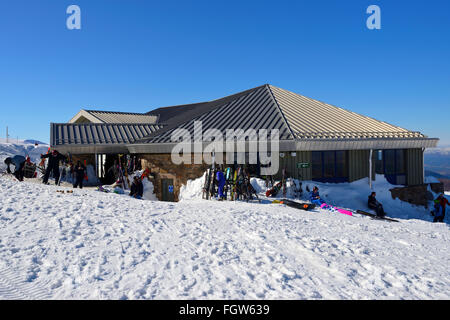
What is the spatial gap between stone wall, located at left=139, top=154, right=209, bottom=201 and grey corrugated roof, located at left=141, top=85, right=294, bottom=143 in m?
0.93

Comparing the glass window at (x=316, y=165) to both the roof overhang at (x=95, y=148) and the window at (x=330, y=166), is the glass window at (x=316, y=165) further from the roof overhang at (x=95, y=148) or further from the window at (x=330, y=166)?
the roof overhang at (x=95, y=148)

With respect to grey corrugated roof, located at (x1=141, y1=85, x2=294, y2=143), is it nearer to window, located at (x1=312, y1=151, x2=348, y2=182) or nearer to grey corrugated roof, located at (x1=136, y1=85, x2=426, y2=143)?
grey corrugated roof, located at (x1=136, y1=85, x2=426, y2=143)

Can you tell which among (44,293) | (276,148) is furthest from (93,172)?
(44,293)

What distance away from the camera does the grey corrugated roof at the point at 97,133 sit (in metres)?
17.5

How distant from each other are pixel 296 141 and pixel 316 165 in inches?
97.0

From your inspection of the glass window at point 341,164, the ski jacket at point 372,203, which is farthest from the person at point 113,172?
the ski jacket at point 372,203

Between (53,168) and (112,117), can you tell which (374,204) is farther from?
(112,117)

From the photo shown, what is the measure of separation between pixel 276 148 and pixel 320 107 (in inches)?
310

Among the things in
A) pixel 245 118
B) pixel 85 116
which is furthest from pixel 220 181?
pixel 85 116

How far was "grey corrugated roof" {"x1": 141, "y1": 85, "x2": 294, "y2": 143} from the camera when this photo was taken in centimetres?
1448

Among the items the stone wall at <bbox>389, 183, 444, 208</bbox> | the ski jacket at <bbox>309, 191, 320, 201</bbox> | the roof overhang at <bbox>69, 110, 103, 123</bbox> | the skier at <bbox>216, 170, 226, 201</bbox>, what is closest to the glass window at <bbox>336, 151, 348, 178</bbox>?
the stone wall at <bbox>389, 183, 444, 208</bbox>
